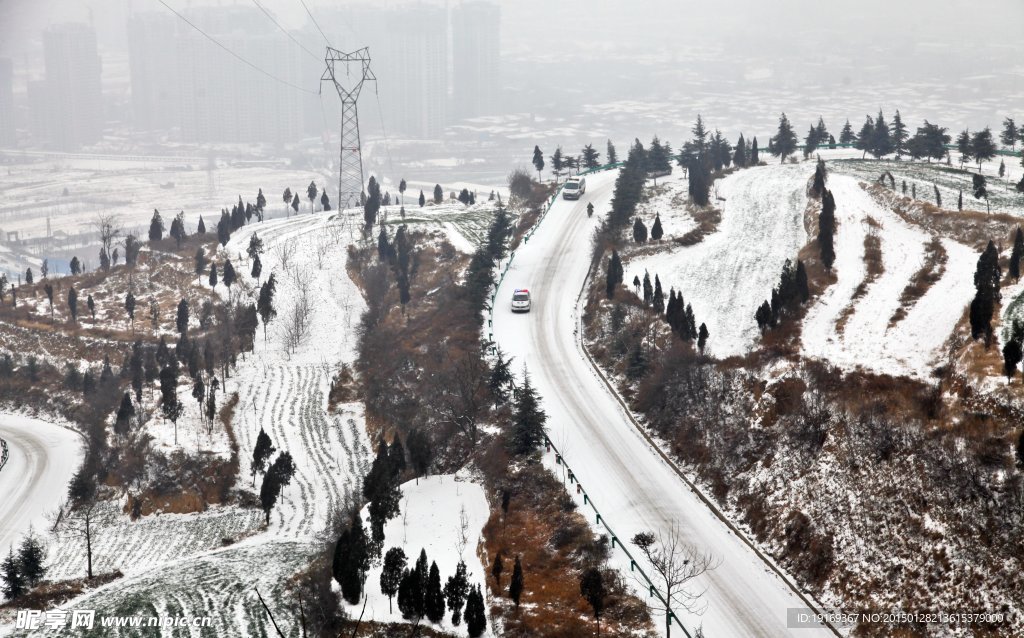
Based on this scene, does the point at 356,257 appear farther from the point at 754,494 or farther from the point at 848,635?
the point at 848,635

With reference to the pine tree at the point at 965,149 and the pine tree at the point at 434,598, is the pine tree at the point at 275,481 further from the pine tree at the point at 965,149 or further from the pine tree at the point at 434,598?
the pine tree at the point at 965,149

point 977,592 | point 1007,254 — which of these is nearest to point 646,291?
point 1007,254

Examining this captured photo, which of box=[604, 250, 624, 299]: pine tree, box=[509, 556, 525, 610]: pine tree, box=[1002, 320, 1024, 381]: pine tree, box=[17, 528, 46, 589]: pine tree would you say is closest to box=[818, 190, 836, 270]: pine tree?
box=[604, 250, 624, 299]: pine tree

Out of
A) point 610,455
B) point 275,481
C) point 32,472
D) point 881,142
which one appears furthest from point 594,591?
point 881,142

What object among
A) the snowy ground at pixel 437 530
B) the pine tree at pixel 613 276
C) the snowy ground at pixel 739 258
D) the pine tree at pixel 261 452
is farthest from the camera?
the pine tree at pixel 613 276

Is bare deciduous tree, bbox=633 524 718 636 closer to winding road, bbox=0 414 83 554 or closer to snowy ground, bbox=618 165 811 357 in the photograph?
snowy ground, bbox=618 165 811 357

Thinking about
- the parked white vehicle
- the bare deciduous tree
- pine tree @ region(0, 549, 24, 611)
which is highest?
the parked white vehicle

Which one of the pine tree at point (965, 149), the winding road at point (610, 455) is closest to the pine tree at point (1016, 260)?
the winding road at point (610, 455)
